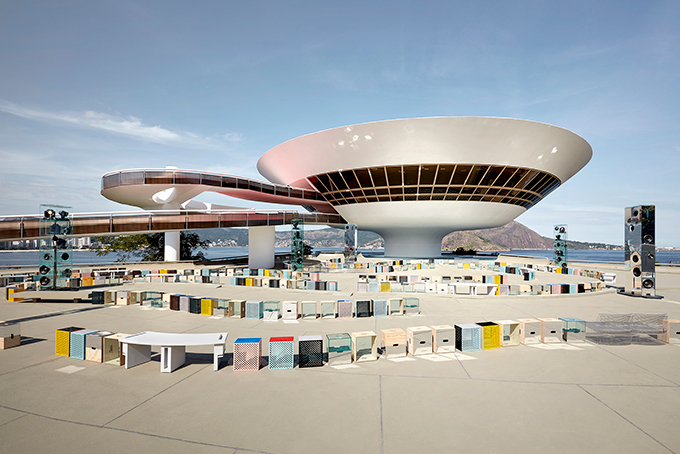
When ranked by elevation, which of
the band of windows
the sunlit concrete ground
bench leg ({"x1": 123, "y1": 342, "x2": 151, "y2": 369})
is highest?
the band of windows

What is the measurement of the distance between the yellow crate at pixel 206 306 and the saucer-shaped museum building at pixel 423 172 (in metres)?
24.0

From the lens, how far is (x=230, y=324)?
1198cm

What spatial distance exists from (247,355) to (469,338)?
5.90m

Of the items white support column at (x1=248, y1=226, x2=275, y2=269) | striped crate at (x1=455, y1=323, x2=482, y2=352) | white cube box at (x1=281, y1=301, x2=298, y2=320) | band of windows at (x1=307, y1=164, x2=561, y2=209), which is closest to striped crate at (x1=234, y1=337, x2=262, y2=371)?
white cube box at (x1=281, y1=301, x2=298, y2=320)

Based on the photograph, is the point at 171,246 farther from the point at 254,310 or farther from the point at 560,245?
the point at 560,245

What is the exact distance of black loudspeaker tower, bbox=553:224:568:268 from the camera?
3419 cm

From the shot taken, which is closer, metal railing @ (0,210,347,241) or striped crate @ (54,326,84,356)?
striped crate @ (54,326,84,356)

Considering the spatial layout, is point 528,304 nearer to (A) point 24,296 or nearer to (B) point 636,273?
(B) point 636,273

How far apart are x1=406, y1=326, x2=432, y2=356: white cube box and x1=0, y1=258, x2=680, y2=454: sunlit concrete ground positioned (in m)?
0.42

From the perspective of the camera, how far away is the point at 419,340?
8.95 metres

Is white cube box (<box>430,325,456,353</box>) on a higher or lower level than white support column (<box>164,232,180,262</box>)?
lower

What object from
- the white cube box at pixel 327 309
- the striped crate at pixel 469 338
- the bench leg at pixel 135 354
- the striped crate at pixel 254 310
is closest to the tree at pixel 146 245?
the striped crate at pixel 254 310

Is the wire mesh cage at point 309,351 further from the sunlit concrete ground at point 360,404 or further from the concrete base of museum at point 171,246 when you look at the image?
the concrete base of museum at point 171,246

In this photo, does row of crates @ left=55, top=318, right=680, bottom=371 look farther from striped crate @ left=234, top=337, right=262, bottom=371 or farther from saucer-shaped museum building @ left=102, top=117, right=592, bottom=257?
saucer-shaped museum building @ left=102, top=117, right=592, bottom=257
